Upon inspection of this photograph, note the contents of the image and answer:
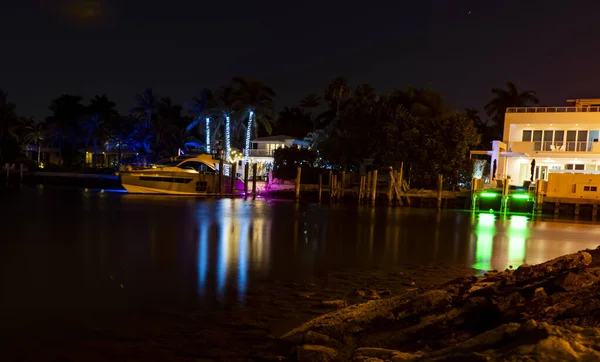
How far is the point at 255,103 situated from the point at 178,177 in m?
15.9

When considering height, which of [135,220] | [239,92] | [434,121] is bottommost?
[135,220]

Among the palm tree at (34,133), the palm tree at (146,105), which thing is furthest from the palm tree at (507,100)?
the palm tree at (34,133)

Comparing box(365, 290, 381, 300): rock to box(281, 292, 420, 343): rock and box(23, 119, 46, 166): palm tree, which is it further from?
box(23, 119, 46, 166): palm tree

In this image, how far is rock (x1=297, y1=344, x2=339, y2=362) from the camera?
6695 millimetres

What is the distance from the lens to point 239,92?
179 feet

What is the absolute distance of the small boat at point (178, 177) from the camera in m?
40.9

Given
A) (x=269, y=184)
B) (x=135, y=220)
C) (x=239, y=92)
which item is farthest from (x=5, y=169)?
(x=135, y=220)

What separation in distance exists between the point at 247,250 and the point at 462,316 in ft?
35.5

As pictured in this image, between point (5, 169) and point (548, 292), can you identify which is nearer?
point (548, 292)

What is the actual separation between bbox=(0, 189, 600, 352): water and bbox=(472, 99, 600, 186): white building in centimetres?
863

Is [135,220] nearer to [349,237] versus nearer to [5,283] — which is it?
[349,237]

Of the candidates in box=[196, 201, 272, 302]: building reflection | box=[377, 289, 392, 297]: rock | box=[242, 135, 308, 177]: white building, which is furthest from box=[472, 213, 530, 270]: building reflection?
box=[242, 135, 308, 177]: white building

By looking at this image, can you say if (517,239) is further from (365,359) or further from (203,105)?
(203,105)

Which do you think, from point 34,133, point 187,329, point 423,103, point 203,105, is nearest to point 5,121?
point 34,133
